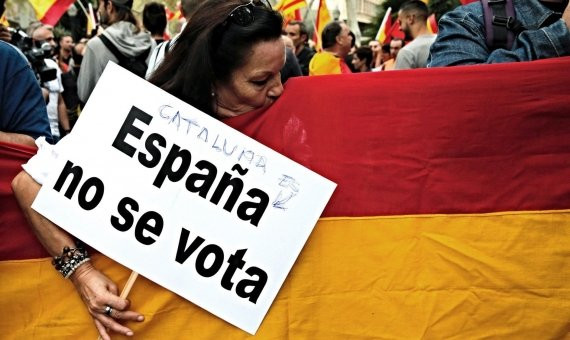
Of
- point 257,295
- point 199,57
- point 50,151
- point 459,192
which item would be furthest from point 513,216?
point 50,151

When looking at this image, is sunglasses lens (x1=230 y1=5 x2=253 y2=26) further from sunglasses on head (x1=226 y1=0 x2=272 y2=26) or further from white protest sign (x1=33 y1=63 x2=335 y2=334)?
white protest sign (x1=33 y1=63 x2=335 y2=334)

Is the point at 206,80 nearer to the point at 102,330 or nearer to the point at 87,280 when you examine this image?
the point at 87,280

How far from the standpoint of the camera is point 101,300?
2.30 meters

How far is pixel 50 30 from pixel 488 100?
815 centimetres

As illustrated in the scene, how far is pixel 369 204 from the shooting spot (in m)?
2.45

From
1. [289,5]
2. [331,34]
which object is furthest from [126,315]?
[289,5]

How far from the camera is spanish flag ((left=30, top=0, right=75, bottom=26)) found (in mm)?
8664

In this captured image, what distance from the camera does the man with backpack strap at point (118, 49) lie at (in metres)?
5.11

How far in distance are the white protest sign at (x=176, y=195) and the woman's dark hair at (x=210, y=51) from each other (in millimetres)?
79

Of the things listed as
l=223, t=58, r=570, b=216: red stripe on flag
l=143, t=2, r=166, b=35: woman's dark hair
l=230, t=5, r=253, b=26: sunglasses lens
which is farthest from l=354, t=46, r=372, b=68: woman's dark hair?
l=230, t=5, r=253, b=26: sunglasses lens

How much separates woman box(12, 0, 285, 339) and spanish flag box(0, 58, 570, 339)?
0.27 ft

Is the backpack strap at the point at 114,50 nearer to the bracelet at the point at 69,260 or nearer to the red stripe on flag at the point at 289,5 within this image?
the bracelet at the point at 69,260

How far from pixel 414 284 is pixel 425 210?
0.23 metres

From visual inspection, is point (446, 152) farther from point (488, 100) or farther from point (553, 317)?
point (553, 317)
